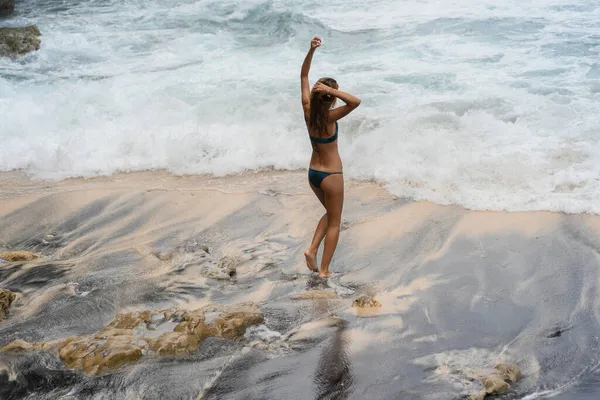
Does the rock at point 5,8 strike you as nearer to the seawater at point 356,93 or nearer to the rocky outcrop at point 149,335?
the seawater at point 356,93

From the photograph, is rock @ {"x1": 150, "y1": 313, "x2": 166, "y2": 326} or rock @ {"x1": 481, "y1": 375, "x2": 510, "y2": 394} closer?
rock @ {"x1": 481, "y1": 375, "x2": 510, "y2": 394}

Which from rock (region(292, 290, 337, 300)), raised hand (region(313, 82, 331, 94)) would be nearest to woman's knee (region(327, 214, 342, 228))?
rock (region(292, 290, 337, 300))

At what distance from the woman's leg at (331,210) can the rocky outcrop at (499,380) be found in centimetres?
171

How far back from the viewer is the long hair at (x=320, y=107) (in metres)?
4.54

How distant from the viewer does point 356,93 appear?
10305mm

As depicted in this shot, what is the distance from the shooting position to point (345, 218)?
20.9ft

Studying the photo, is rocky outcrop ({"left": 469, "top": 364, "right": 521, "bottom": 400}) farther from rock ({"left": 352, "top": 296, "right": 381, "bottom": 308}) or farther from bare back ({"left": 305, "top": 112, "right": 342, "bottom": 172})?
bare back ({"left": 305, "top": 112, "right": 342, "bottom": 172})

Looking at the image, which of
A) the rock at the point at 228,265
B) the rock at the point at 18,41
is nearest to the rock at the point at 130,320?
the rock at the point at 228,265

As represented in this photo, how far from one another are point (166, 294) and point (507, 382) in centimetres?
253

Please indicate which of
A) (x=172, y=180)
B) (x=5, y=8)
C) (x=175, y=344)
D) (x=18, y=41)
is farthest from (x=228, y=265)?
(x=5, y=8)

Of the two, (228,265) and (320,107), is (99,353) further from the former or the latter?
(320,107)

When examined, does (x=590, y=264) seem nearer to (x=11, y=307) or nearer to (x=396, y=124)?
(x=396, y=124)

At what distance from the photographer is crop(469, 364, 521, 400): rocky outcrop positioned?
3523mm

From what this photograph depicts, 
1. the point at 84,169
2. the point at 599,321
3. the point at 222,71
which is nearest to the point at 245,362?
the point at 599,321
